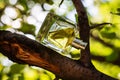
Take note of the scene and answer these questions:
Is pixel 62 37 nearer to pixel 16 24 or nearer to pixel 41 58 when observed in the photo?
pixel 41 58

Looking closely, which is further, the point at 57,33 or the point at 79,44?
the point at 57,33

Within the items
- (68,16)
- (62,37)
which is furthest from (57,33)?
(68,16)

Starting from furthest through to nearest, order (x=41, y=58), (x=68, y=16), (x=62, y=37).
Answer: (x=68, y=16), (x=62, y=37), (x=41, y=58)

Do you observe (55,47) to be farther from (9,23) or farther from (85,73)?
(9,23)

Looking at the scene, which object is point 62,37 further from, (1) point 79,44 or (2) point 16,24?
(2) point 16,24

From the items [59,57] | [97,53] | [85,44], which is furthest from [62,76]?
[97,53]

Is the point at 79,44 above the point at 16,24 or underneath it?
above

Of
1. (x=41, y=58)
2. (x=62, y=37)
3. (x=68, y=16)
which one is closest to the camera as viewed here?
(x=41, y=58)
